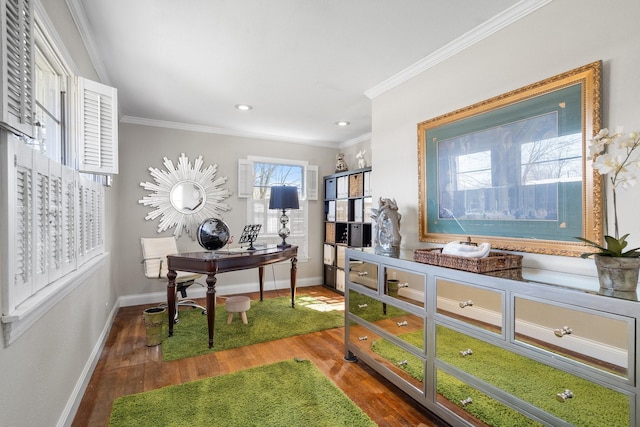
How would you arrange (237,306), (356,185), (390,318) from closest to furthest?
(390,318), (237,306), (356,185)

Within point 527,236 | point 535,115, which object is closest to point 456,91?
point 535,115

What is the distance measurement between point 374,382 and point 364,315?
1.53ft

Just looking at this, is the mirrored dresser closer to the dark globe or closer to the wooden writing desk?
the wooden writing desk

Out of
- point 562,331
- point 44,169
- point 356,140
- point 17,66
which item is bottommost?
point 562,331

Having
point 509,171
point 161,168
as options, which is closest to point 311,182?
point 161,168

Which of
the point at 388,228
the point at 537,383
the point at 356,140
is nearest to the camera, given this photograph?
the point at 537,383

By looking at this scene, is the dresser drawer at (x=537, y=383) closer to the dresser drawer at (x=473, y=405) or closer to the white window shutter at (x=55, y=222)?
the dresser drawer at (x=473, y=405)

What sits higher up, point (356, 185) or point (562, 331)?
point (356, 185)

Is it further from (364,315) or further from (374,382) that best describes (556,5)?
(374,382)

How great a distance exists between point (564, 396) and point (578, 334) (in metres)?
0.28

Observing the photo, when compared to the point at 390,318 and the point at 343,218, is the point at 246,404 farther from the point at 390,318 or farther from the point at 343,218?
the point at 343,218

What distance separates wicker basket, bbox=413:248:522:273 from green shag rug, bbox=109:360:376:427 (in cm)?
101

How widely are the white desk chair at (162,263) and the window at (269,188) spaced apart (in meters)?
1.22

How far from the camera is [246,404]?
1984mm
